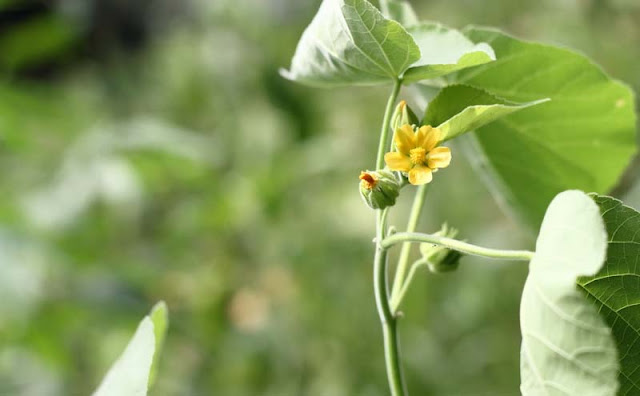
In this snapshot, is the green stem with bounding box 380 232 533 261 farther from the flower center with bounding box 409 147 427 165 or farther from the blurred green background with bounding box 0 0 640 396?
the blurred green background with bounding box 0 0 640 396

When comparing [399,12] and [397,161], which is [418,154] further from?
[399,12]

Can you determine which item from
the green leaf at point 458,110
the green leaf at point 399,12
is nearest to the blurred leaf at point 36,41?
the green leaf at point 399,12

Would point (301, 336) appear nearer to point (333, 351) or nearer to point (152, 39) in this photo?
point (333, 351)

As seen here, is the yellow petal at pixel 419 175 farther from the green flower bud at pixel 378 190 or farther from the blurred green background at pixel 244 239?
the blurred green background at pixel 244 239

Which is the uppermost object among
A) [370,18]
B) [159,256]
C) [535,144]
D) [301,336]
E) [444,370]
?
[370,18]

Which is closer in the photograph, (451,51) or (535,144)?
(451,51)

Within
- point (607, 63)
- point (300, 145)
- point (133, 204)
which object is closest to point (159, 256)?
point (133, 204)

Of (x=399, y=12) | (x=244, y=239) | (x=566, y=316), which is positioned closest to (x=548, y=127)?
(x=399, y=12)
